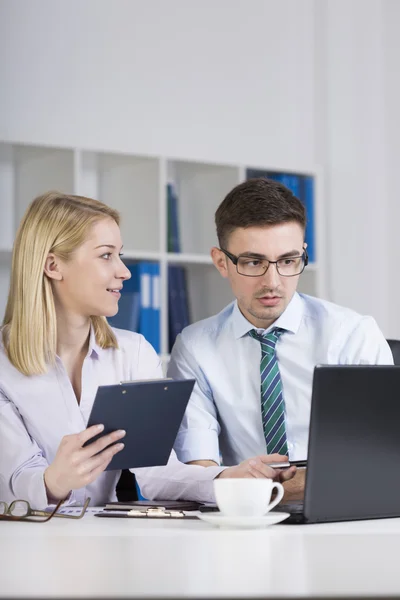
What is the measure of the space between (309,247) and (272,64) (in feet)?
3.14

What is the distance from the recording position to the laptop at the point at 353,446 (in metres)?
1.39

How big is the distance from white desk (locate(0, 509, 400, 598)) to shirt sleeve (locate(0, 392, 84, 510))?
28 centimetres

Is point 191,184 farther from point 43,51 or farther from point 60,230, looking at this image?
point 60,230

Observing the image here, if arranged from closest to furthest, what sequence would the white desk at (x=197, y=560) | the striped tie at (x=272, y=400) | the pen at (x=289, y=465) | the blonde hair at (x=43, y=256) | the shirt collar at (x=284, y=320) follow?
the white desk at (x=197, y=560)
the pen at (x=289, y=465)
the blonde hair at (x=43, y=256)
the striped tie at (x=272, y=400)
the shirt collar at (x=284, y=320)

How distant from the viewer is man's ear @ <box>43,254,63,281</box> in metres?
2.14

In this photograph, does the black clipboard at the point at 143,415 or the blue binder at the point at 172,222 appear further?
the blue binder at the point at 172,222

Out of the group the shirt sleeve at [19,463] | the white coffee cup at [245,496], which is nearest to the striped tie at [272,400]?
the shirt sleeve at [19,463]

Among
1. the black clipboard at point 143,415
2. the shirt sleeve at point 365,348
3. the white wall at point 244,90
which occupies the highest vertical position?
the white wall at point 244,90

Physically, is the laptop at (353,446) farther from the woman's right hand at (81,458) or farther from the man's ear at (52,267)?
the man's ear at (52,267)

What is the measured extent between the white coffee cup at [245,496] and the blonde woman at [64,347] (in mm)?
438

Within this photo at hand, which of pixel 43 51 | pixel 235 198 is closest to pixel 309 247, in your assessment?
pixel 43 51

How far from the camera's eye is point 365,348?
89.7 inches

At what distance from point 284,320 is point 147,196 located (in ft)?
5.10

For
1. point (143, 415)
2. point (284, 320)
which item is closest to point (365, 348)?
point (284, 320)
